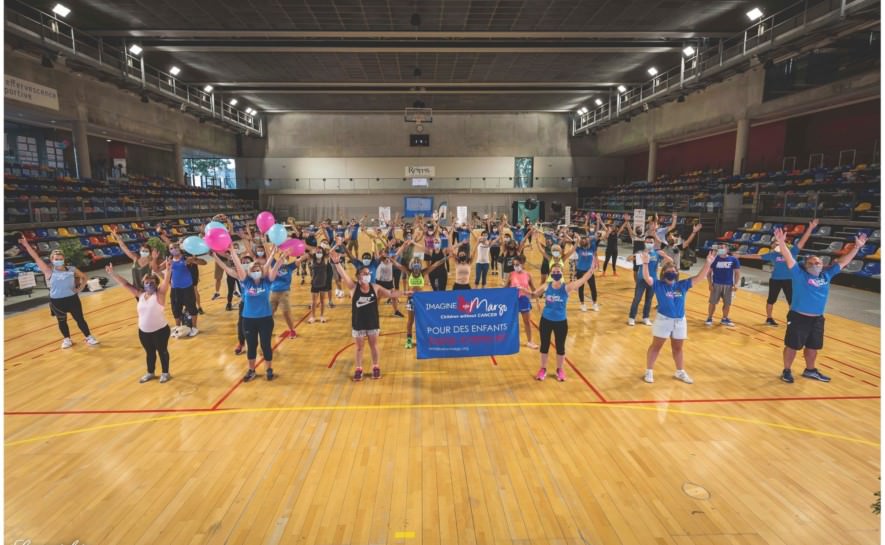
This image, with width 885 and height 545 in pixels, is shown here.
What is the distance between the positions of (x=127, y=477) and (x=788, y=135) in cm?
2970

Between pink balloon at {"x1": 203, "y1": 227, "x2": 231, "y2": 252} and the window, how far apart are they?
28.4 meters

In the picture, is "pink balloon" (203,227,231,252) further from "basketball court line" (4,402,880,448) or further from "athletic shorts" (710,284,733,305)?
"athletic shorts" (710,284,733,305)

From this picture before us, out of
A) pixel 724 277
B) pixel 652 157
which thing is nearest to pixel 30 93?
pixel 724 277

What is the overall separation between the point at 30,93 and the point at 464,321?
22.5m

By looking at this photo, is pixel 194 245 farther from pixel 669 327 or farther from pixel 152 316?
pixel 669 327

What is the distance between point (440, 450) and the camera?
210 inches

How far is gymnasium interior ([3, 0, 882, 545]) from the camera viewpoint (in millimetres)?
4461

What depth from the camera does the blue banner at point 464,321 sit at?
24.3ft

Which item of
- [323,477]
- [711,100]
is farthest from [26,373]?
[711,100]

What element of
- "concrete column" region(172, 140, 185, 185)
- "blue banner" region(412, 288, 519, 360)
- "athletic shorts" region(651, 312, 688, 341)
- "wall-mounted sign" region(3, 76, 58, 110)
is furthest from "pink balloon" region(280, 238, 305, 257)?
"concrete column" region(172, 140, 185, 185)

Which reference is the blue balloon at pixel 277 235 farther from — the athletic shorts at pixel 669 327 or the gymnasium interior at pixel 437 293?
the athletic shorts at pixel 669 327

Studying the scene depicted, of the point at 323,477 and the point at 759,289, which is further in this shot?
the point at 759,289

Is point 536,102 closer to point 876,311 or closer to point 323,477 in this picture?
point 876,311

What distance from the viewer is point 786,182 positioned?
20703 millimetres
